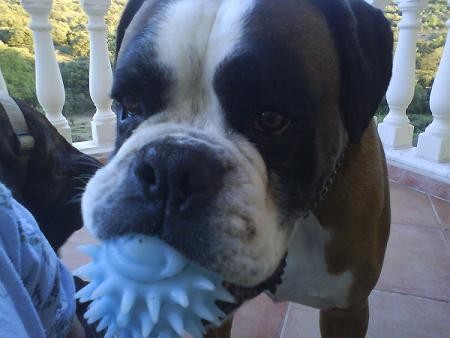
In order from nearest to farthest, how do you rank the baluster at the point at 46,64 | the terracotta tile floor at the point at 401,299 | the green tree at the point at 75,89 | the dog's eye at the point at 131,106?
the dog's eye at the point at 131,106 → the terracotta tile floor at the point at 401,299 → the baluster at the point at 46,64 → the green tree at the point at 75,89

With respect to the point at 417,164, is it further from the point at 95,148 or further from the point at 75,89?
the point at 75,89

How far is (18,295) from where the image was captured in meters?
0.68

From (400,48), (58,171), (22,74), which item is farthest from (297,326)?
(22,74)

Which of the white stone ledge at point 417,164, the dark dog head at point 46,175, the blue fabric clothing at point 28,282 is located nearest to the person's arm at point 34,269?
the blue fabric clothing at point 28,282

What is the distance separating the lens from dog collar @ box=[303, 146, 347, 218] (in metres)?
0.94

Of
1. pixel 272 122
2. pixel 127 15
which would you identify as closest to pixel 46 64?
pixel 127 15

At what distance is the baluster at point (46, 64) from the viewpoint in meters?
2.17

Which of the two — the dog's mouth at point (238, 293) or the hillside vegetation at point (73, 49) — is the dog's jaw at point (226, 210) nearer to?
the dog's mouth at point (238, 293)

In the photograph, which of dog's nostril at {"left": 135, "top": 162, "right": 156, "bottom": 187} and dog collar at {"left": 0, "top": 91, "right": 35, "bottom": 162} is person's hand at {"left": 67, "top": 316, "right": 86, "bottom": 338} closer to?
dog collar at {"left": 0, "top": 91, "right": 35, "bottom": 162}

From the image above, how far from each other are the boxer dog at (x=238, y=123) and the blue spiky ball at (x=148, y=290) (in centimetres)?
2

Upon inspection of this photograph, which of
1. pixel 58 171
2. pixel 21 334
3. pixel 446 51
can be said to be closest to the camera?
pixel 21 334

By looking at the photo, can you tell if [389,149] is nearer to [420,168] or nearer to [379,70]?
[420,168]

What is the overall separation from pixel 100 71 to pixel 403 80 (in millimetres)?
1439

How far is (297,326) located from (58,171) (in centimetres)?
81
